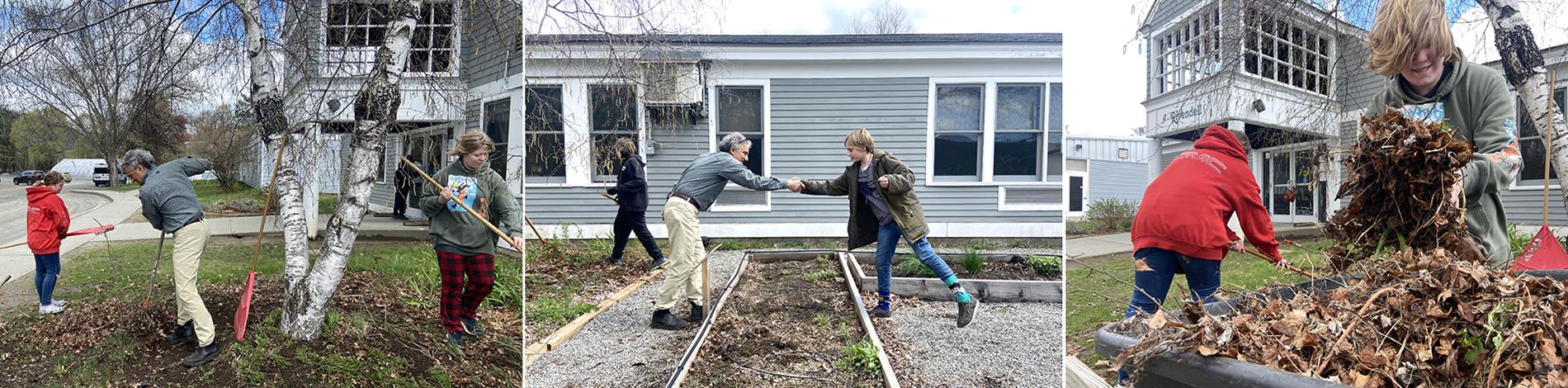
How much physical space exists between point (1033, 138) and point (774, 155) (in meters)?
0.68

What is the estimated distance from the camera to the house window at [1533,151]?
179cm

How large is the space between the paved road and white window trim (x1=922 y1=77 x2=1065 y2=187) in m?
Result: 2.56

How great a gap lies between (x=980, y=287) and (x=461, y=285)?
1.73 metres

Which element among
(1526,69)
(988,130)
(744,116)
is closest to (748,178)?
(744,116)

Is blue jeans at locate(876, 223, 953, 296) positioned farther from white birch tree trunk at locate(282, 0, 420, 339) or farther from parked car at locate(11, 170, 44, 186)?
parked car at locate(11, 170, 44, 186)

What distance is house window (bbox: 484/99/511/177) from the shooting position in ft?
6.56

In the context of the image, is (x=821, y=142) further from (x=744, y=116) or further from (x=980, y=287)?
(x=980, y=287)

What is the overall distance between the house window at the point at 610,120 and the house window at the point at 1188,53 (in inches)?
52.7

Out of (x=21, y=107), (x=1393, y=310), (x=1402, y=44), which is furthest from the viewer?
(x=21, y=107)

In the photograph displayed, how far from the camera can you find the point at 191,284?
2.29 m

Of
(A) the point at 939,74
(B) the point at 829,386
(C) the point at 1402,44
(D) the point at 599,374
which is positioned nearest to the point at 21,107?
(D) the point at 599,374

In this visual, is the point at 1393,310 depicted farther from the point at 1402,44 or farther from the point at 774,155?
the point at 774,155

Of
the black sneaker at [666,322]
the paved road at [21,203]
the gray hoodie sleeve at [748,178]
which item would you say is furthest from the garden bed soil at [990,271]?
the paved road at [21,203]

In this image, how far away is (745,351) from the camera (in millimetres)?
Result: 1756
